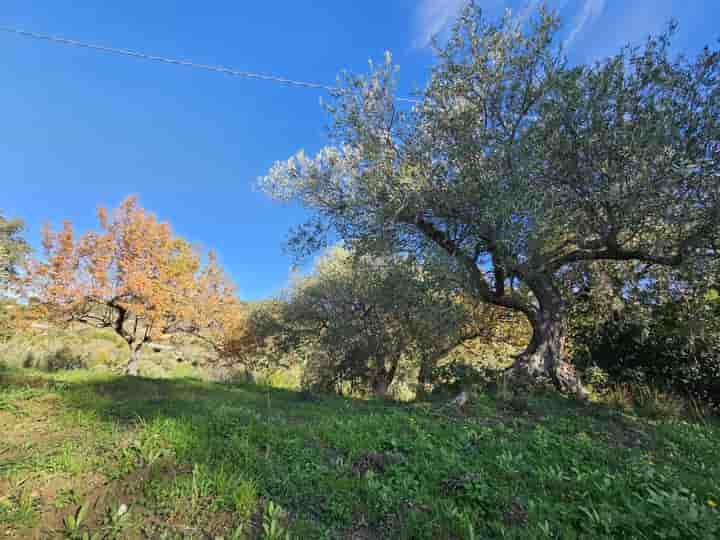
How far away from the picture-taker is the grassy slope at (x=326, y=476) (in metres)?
2.28

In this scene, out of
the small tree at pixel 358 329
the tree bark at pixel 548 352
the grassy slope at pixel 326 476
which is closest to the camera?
the grassy slope at pixel 326 476

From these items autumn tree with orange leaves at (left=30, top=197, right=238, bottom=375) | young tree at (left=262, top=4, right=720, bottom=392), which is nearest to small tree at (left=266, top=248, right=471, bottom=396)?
young tree at (left=262, top=4, right=720, bottom=392)

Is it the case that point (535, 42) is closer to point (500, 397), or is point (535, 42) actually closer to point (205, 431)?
point (500, 397)

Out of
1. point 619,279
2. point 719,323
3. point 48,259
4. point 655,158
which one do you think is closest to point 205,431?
point 655,158

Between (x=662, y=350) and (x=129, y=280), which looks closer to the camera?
(x=662, y=350)

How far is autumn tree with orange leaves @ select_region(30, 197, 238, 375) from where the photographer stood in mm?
11617

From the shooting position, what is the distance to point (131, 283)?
11.8 meters

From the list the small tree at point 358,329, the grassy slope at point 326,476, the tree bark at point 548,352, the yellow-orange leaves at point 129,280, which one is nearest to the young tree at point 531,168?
the tree bark at point 548,352

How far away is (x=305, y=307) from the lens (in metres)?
13.2

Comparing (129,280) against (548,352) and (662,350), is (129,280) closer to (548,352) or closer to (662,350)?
(548,352)

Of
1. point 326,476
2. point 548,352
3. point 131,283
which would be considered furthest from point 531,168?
point 131,283

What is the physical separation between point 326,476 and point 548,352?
7.19m

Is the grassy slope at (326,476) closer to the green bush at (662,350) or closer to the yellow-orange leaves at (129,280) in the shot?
the green bush at (662,350)

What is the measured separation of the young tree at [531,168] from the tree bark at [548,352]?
0.12 feet
